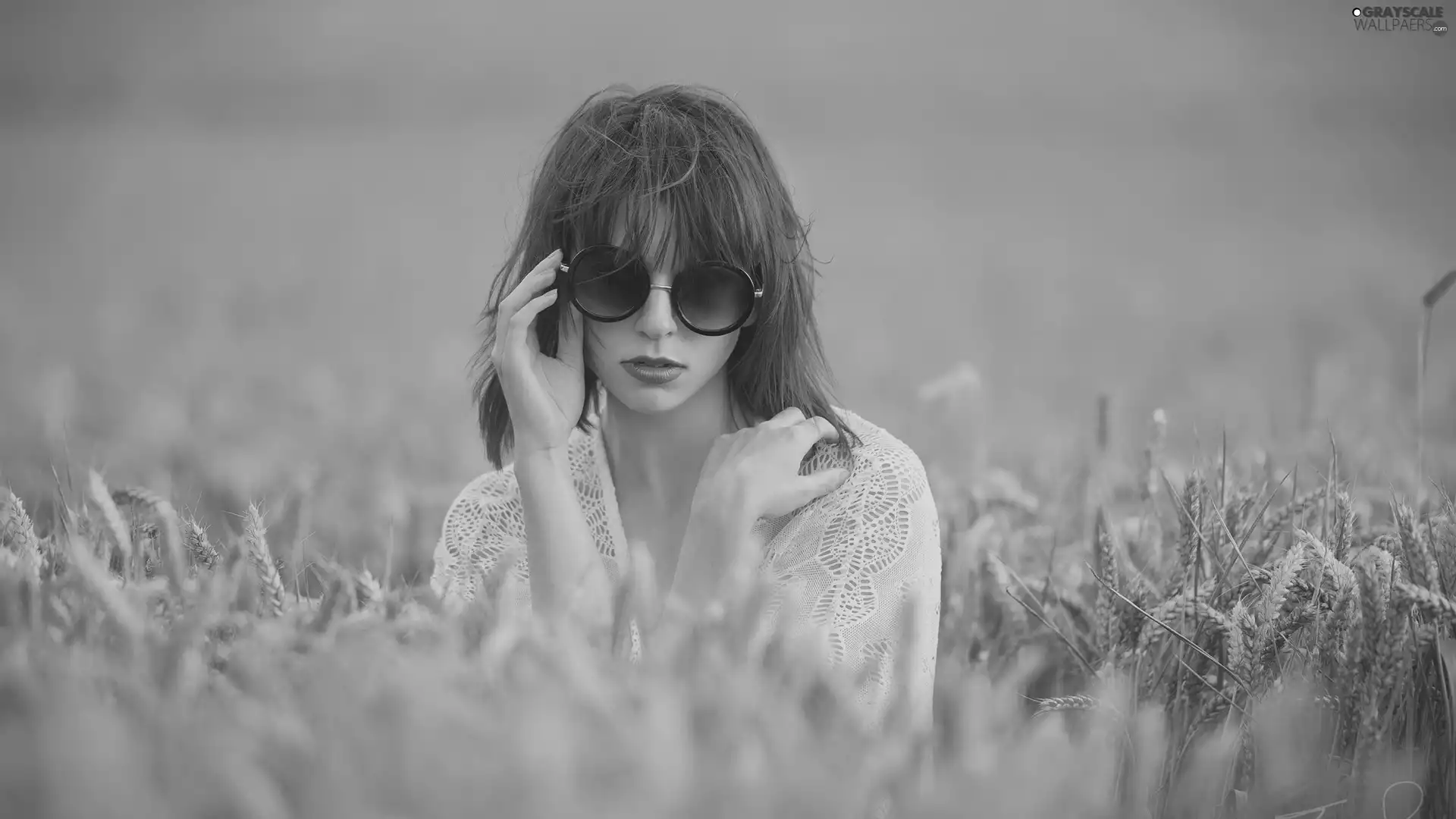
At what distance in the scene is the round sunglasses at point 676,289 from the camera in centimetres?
224

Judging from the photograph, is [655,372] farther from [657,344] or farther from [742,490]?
[742,490]

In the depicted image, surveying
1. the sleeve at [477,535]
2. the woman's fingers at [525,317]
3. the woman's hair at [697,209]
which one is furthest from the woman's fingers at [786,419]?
the sleeve at [477,535]

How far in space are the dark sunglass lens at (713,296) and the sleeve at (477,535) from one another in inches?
28.1

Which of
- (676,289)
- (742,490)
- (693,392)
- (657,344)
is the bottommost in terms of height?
(742,490)

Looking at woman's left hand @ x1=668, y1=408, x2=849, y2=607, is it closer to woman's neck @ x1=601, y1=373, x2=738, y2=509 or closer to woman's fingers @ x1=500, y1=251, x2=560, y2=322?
woman's neck @ x1=601, y1=373, x2=738, y2=509

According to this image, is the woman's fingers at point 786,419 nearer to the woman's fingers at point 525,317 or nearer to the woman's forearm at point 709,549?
the woman's forearm at point 709,549

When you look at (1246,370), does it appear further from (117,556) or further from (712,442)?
(117,556)

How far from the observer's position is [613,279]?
2.24 metres

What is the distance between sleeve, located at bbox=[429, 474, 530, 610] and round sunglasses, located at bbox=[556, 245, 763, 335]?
2.15 ft

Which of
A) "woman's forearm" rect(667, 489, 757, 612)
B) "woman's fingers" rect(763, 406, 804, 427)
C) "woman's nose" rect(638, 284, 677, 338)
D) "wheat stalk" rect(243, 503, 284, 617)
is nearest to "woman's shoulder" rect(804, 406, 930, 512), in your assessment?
"woman's fingers" rect(763, 406, 804, 427)

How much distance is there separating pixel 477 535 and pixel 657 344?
2.46ft
